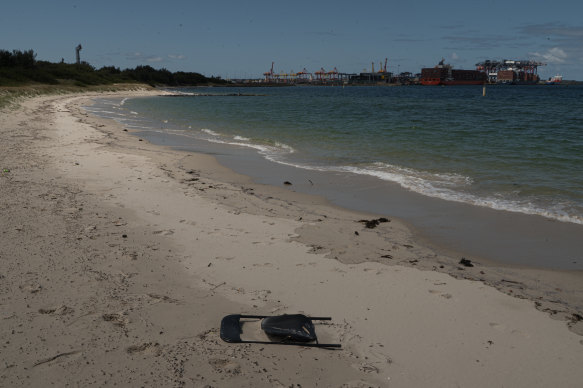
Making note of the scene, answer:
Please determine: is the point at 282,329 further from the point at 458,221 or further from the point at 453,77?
the point at 453,77

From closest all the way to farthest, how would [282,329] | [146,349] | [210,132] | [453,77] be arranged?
[146,349] → [282,329] → [210,132] → [453,77]

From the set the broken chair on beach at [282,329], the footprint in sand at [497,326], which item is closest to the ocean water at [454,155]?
the footprint in sand at [497,326]

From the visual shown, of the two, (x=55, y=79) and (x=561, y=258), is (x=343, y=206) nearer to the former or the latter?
(x=561, y=258)

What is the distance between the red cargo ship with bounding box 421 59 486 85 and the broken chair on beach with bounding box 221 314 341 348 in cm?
16016

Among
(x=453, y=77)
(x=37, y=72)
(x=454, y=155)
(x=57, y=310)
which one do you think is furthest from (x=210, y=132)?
(x=453, y=77)

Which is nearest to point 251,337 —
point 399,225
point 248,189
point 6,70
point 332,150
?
point 399,225

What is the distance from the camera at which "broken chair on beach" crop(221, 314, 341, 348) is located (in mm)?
3354

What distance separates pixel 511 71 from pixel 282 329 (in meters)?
190

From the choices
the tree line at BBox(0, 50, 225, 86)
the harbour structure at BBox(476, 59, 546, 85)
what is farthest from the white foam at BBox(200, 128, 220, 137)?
the harbour structure at BBox(476, 59, 546, 85)

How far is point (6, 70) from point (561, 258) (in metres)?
62.5

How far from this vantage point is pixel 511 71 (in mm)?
166125

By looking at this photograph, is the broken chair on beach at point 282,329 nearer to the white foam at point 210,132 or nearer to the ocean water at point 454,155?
the ocean water at point 454,155

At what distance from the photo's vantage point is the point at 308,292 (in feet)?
13.9

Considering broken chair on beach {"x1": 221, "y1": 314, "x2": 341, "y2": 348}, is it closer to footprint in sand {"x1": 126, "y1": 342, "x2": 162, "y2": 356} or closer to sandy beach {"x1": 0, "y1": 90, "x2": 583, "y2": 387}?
sandy beach {"x1": 0, "y1": 90, "x2": 583, "y2": 387}
